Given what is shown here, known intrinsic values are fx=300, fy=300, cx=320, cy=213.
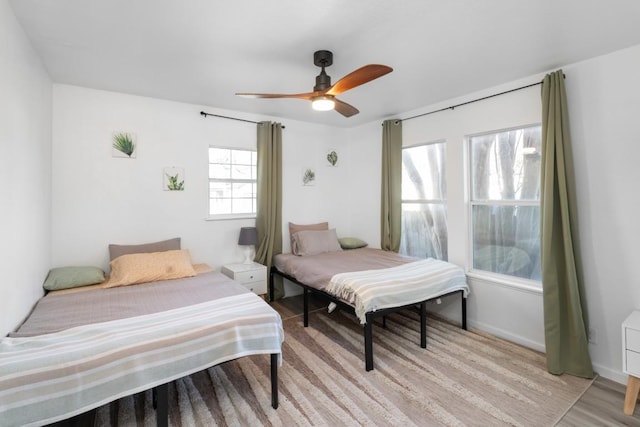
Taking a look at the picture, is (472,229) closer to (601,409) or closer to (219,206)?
(601,409)

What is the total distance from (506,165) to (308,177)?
8.22 feet

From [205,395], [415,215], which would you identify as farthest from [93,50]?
[415,215]

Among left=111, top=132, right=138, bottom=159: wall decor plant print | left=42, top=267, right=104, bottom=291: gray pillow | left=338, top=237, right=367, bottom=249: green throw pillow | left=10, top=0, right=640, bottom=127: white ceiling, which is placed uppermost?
left=10, top=0, right=640, bottom=127: white ceiling

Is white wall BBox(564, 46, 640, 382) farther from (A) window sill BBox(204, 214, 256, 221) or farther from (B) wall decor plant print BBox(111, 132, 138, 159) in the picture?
(B) wall decor plant print BBox(111, 132, 138, 159)

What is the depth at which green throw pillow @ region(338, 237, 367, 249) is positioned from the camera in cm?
431

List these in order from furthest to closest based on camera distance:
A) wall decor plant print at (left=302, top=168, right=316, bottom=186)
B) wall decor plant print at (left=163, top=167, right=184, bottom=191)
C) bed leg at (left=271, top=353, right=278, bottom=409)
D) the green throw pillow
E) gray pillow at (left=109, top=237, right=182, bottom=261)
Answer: wall decor plant print at (left=302, top=168, right=316, bottom=186) < the green throw pillow < wall decor plant print at (left=163, top=167, right=184, bottom=191) < gray pillow at (left=109, top=237, right=182, bottom=261) < bed leg at (left=271, top=353, right=278, bottom=409)

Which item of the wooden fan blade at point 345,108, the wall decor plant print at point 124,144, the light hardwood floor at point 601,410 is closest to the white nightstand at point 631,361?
the light hardwood floor at point 601,410

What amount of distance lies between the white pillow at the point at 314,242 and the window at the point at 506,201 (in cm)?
173

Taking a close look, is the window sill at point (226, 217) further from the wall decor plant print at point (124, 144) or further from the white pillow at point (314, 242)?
the wall decor plant print at point (124, 144)

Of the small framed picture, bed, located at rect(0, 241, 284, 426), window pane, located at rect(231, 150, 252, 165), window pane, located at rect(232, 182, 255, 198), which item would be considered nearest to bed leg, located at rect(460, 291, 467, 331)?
bed, located at rect(0, 241, 284, 426)

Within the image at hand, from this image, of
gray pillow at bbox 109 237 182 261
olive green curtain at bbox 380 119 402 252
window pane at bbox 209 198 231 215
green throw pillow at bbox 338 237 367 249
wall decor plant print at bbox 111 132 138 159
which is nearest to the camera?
gray pillow at bbox 109 237 182 261

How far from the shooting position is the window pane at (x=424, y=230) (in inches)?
144

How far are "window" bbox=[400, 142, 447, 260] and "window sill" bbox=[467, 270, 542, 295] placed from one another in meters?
0.47

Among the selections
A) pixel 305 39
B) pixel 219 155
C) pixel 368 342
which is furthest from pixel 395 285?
pixel 219 155
